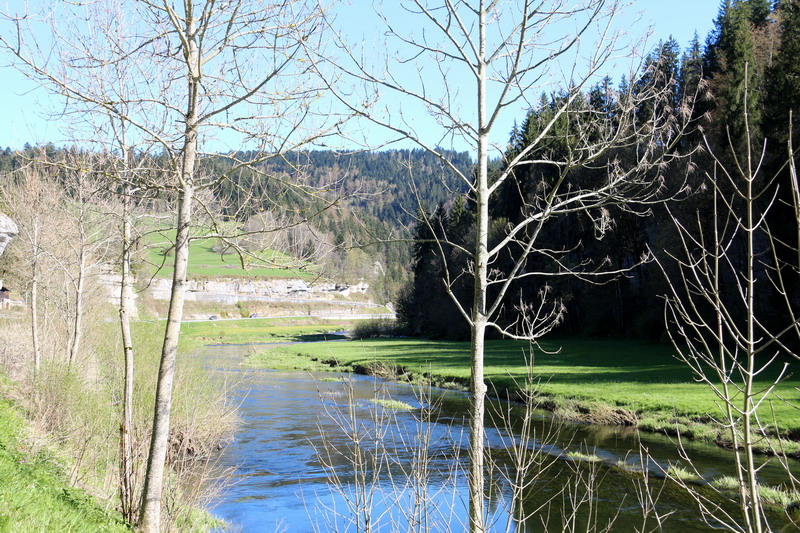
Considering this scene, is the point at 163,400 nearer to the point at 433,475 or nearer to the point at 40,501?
the point at 40,501

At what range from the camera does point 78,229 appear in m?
14.5

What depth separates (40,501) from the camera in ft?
20.5

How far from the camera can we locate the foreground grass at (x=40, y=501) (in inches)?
220

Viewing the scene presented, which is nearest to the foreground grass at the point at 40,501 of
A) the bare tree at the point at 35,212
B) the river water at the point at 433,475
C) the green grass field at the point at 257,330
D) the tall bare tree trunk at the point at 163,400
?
the tall bare tree trunk at the point at 163,400

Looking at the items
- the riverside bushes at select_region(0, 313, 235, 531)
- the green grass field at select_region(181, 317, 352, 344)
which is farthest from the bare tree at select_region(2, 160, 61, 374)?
the green grass field at select_region(181, 317, 352, 344)

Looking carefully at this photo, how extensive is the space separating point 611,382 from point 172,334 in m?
20.1

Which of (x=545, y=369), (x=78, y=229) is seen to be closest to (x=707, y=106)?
(x=545, y=369)

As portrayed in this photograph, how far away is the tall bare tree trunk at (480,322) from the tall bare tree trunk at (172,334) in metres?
2.64

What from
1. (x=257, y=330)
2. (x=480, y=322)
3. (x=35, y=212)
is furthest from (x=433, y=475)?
(x=257, y=330)

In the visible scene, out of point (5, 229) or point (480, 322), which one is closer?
point (480, 322)

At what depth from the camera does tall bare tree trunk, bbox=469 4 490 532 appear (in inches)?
173

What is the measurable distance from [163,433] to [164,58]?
145 inches

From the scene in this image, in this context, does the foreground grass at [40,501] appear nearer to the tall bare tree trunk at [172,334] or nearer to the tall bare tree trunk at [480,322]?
the tall bare tree trunk at [172,334]

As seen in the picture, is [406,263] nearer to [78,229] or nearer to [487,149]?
[78,229]
